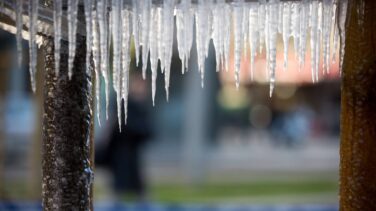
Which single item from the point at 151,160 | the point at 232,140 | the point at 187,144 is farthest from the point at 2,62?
the point at 232,140

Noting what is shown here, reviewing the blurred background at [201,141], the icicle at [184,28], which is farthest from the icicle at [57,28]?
the blurred background at [201,141]

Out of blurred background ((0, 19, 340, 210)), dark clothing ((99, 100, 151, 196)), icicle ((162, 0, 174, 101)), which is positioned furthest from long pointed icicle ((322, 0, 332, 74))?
dark clothing ((99, 100, 151, 196))

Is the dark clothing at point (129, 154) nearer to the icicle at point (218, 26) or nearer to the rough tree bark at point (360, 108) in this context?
the icicle at point (218, 26)

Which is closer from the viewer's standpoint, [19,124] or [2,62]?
[2,62]

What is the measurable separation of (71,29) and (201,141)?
13.7 m

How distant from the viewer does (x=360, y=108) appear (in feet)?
8.61

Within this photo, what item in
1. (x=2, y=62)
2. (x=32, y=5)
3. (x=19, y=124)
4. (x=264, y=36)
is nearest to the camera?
(x=32, y=5)

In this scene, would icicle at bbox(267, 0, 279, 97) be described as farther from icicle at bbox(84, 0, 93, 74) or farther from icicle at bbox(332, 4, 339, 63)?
icicle at bbox(84, 0, 93, 74)

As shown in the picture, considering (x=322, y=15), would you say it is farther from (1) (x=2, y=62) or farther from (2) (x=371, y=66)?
(1) (x=2, y=62)

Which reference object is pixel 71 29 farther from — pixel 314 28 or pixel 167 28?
pixel 314 28

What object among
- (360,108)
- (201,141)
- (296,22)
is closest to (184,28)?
(296,22)

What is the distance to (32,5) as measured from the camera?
8.34ft

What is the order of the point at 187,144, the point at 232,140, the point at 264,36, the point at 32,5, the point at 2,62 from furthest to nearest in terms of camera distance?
1. the point at 232,140
2. the point at 187,144
3. the point at 2,62
4. the point at 264,36
5. the point at 32,5

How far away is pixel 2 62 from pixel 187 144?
3.96 m
